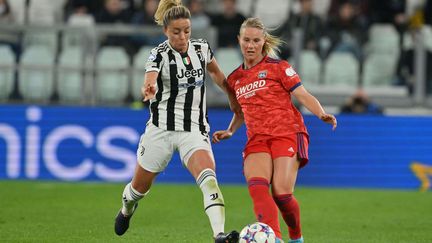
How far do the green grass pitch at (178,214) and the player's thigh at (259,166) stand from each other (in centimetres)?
125

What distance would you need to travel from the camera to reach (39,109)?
16172 millimetres

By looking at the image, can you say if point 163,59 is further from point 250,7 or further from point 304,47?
point 250,7

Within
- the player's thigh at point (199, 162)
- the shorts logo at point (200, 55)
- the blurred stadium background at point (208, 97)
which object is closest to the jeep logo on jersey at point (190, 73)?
the shorts logo at point (200, 55)

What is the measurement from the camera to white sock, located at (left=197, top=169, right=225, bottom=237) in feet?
26.2

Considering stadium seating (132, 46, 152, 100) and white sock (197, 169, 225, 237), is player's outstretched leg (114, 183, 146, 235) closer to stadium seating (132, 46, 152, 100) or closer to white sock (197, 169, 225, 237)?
white sock (197, 169, 225, 237)

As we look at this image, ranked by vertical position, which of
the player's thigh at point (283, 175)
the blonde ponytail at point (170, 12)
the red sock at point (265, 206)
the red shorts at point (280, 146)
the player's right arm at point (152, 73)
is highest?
the blonde ponytail at point (170, 12)

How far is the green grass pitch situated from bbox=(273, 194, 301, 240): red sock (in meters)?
0.97

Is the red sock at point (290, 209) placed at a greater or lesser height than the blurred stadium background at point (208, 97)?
greater

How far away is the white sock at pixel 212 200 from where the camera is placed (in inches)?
314

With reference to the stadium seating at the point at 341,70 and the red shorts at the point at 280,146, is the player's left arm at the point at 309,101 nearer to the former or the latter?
the red shorts at the point at 280,146

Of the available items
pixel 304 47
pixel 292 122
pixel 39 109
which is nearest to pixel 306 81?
pixel 304 47

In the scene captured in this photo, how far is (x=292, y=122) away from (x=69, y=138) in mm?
8207

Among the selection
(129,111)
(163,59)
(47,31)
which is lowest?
(129,111)

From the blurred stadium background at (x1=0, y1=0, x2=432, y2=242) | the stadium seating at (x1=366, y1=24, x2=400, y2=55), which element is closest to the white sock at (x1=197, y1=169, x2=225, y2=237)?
the blurred stadium background at (x1=0, y1=0, x2=432, y2=242)
